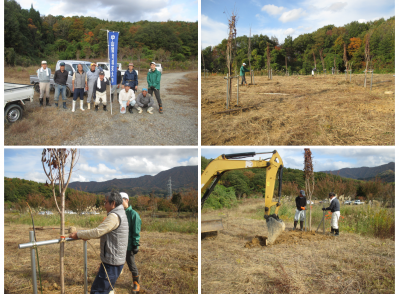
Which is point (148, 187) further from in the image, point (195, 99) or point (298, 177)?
point (298, 177)

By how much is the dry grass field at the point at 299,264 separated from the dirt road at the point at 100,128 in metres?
2.44

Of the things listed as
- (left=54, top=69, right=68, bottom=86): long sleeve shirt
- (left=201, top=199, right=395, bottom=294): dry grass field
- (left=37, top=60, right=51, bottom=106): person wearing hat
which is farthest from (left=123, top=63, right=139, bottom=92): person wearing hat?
(left=201, top=199, right=395, bottom=294): dry grass field

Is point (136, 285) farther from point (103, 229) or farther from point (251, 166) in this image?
point (251, 166)

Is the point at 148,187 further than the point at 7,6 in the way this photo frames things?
No

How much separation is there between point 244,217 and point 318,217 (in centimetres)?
235

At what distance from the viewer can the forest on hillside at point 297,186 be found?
7430mm

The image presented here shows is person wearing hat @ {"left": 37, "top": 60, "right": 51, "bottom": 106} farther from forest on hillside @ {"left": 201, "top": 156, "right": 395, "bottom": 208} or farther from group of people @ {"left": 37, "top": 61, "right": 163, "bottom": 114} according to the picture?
forest on hillside @ {"left": 201, "top": 156, "right": 395, "bottom": 208}

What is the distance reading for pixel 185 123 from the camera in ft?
20.7

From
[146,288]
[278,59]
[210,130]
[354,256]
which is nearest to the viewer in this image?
[146,288]

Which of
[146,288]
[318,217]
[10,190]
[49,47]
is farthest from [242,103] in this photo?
[49,47]

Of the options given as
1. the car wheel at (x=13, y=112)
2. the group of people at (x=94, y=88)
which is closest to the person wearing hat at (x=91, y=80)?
the group of people at (x=94, y=88)

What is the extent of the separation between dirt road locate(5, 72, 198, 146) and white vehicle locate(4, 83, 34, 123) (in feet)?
0.64

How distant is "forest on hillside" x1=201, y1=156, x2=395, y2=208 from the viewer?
24.4ft

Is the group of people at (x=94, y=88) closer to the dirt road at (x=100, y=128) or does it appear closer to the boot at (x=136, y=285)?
the dirt road at (x=100, y=128)
